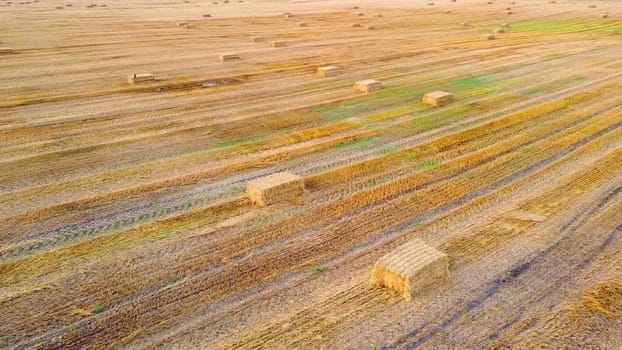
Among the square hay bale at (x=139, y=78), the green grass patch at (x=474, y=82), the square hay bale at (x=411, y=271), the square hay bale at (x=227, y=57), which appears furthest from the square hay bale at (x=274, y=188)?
the square hay bale at (x=227, y=57)

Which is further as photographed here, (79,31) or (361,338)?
(79,31)

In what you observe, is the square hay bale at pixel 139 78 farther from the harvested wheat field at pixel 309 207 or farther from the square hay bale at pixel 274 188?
the square hay bale at pixel 274 188

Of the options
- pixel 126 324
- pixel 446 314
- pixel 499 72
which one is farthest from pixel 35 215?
pixel 499 72

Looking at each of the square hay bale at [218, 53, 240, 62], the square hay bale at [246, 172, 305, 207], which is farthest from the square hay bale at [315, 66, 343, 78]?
the square hay bale at [246, 172, 305, 207]

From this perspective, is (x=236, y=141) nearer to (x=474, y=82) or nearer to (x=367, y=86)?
(x=367, y=86)

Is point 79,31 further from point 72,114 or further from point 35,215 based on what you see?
point 35,215

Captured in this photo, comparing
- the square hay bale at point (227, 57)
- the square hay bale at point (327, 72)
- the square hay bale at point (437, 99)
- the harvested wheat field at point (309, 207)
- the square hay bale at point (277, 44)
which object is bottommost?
the harvested wheat field at point (309, 207)
